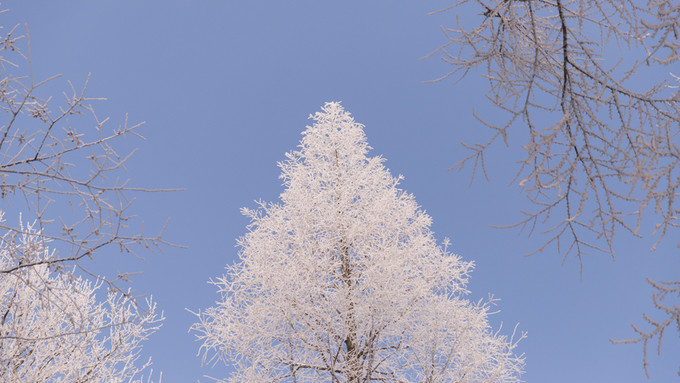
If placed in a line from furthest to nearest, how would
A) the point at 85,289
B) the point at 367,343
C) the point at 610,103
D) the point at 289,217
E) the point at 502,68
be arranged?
the point at 85,289 < the point at 289,217 < the point at 367,343 < the point at 502,68 < the point at 610,103

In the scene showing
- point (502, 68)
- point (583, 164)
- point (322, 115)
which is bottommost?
point (583, 164)

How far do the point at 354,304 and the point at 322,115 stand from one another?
147 inches

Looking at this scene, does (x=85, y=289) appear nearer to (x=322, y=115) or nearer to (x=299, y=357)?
(x=299, y=357)

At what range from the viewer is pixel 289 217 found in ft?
25.3

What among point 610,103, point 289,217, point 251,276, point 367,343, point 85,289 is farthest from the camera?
point 85,289

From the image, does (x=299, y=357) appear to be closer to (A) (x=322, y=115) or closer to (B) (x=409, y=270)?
(B) (x=409, y=270)

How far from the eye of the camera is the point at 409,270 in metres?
7.31

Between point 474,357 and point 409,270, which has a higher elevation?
point 409,270

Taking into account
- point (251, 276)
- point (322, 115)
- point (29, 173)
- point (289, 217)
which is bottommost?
point (29, 173)

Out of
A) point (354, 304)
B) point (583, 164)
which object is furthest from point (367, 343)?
point (583, 164)

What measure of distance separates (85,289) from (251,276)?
339 cm

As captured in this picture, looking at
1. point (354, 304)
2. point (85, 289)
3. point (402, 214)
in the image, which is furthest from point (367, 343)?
point (85, 289)

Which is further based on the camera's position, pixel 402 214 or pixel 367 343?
pixel 402 214

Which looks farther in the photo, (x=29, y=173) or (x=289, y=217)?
(x=289, y=217)
